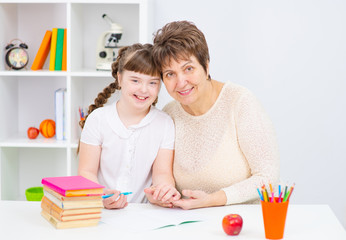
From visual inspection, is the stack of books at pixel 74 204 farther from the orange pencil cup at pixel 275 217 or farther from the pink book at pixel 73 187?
the orange pencil cup at pixel 275 217

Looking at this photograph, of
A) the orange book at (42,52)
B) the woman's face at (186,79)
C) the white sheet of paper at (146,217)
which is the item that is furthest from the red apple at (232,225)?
the orange book at (42,52)

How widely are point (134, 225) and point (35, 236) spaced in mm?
306

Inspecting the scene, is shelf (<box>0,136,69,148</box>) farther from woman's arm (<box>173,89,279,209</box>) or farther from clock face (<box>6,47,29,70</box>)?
woman's arm (<box>173,89,279,209</box>)

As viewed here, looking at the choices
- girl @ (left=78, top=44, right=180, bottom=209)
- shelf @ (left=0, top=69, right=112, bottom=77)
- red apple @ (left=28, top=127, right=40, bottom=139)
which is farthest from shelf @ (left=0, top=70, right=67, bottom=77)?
girl @ (left=78, top=44, right=180, bottom=209)

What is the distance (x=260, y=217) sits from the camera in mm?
1738

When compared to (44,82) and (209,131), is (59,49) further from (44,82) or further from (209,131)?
(209,131)

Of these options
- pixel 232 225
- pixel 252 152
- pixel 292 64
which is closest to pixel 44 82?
pixel 292 64

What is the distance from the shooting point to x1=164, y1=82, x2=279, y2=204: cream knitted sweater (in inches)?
77.7

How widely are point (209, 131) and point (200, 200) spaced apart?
37 centimetres

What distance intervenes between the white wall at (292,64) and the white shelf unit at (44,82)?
36 cm

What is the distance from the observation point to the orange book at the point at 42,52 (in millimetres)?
3143

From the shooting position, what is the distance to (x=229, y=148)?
2.07 meters

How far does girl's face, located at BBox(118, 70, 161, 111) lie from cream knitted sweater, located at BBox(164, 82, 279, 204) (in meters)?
0.18

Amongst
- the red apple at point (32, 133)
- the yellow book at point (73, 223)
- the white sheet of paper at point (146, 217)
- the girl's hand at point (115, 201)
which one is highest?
Answer: the red apple at point (32, 133)
